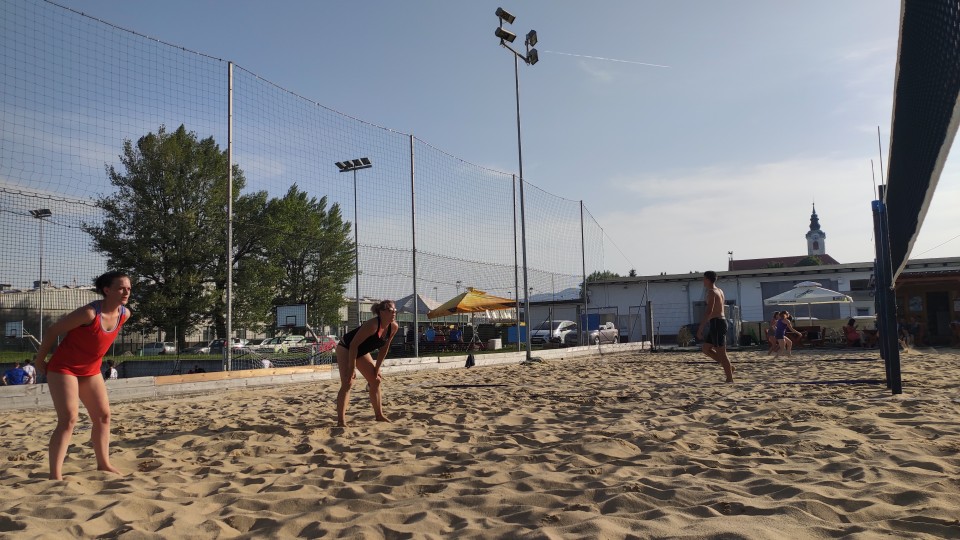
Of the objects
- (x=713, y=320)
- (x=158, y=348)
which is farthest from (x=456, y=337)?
(x=713, y=320)

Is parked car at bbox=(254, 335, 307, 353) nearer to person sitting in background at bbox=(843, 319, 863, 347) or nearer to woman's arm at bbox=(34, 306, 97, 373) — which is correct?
person sitting in background at bbox=(843, 319, 863, 347)

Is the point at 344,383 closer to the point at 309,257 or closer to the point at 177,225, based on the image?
the point at 177,225

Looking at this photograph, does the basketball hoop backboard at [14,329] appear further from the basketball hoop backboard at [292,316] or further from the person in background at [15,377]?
the basketball hoop backboard at [292,316]

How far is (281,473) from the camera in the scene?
12.0ft

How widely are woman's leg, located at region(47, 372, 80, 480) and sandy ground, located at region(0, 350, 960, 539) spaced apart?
127 mm

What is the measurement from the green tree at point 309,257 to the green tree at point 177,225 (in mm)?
2340

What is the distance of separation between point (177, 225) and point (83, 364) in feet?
52.8

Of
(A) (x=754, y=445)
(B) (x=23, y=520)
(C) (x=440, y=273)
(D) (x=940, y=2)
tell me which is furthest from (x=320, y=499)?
(C) (x=440, y=273)

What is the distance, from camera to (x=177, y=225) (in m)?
18.3

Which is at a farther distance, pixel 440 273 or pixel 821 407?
pixel 440 273

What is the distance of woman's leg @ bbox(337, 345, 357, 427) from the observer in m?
5.11

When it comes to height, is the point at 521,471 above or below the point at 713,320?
below

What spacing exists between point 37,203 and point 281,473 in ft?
22.3

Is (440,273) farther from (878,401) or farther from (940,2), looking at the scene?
(940,2)
